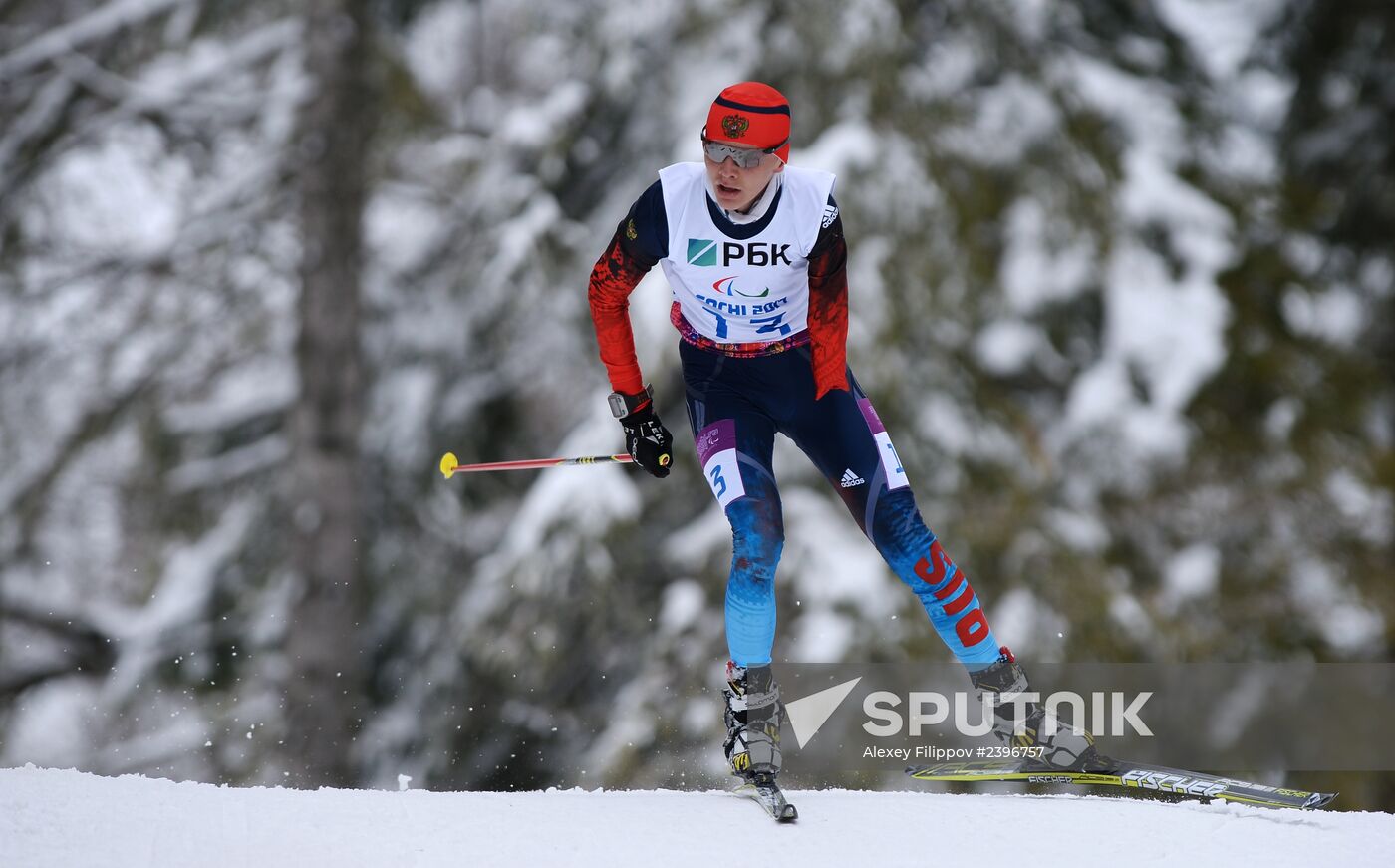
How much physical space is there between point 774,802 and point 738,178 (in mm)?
2023

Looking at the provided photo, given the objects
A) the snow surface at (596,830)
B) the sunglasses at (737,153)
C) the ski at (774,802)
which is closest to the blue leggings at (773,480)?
the ski at (774,802)

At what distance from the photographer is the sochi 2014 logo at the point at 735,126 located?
4.13m

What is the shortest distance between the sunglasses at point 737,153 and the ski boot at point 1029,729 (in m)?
1.89

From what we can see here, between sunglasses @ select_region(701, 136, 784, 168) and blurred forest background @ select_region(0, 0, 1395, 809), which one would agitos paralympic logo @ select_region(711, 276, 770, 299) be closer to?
sunglasses @ select_region(701, 136, 784, 168)

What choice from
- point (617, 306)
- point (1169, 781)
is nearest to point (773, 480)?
point (617, 306)

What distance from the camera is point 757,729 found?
4.62 metres

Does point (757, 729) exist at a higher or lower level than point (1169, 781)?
higher

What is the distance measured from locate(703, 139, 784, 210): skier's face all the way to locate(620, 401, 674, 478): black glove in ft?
2.63

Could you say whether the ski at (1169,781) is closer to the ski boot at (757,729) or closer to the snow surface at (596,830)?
the snow surface at (596,830)

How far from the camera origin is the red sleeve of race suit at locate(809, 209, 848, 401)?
438 cm

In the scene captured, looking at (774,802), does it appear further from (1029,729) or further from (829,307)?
(829,307)

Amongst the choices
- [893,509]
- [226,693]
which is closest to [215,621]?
[226,693]

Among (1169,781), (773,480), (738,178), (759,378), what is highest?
(738,178)

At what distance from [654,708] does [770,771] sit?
359 cm
